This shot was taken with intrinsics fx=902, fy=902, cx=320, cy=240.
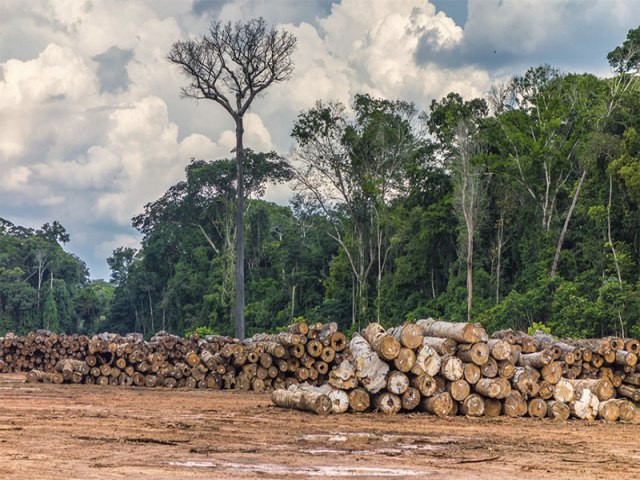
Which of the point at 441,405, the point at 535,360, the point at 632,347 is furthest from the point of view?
the point at 632,347

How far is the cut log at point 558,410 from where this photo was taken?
15.9 meters

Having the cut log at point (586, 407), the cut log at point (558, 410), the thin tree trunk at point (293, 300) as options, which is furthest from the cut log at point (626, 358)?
the thin tree trunk at point (293, 300)

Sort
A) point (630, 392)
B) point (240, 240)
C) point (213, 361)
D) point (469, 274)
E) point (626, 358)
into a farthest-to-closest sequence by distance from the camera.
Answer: point (469, 274), point (240, 240), point (213, 361), point (626, 358), point (630, 392)

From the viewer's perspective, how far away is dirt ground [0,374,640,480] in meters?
9.52

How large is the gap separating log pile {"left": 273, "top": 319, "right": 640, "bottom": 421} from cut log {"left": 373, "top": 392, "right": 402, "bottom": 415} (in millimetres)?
18

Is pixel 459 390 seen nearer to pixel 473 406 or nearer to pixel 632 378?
pixel 473 406

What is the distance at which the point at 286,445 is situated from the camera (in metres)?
11.7

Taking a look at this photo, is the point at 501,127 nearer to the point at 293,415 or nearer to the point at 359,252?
the point at 359,252

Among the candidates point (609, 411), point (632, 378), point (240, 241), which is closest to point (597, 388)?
point (609, 411)

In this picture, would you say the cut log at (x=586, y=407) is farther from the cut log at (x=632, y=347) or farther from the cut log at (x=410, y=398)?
the cut log at (x=632, y=347)

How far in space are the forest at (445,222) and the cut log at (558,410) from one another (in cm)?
2096

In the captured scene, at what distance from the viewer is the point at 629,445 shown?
496 inches

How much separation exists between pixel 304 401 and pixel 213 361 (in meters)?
8.80

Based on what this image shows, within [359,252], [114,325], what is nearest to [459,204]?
[359,252]
